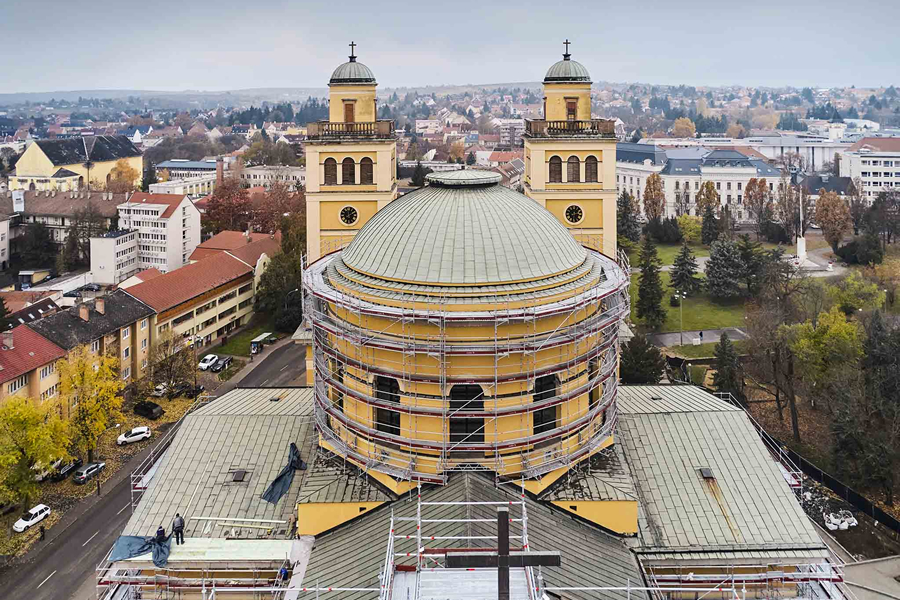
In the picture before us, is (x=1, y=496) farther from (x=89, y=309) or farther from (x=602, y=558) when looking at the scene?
(x=602, y=558)

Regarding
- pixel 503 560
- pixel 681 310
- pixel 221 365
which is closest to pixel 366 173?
pixel 221 365

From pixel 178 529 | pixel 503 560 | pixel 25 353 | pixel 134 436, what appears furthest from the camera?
pixel 134 436

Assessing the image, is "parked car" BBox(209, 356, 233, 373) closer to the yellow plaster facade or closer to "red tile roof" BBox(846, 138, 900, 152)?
the yellow plaster facade

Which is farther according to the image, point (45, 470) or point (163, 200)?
point (163, 200)

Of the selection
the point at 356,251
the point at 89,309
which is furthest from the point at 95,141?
the point at 356,251

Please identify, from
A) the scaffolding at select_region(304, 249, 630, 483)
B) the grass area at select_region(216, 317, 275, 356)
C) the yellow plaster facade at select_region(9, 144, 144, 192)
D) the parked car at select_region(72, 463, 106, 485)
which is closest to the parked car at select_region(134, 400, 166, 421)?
the parked car at select_region(72, 463, 106, 485)

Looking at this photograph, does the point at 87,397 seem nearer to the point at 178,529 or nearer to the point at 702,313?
the point at 178,529

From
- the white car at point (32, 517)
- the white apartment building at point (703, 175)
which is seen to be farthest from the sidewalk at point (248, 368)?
the white apartment building at point (703, 175)
